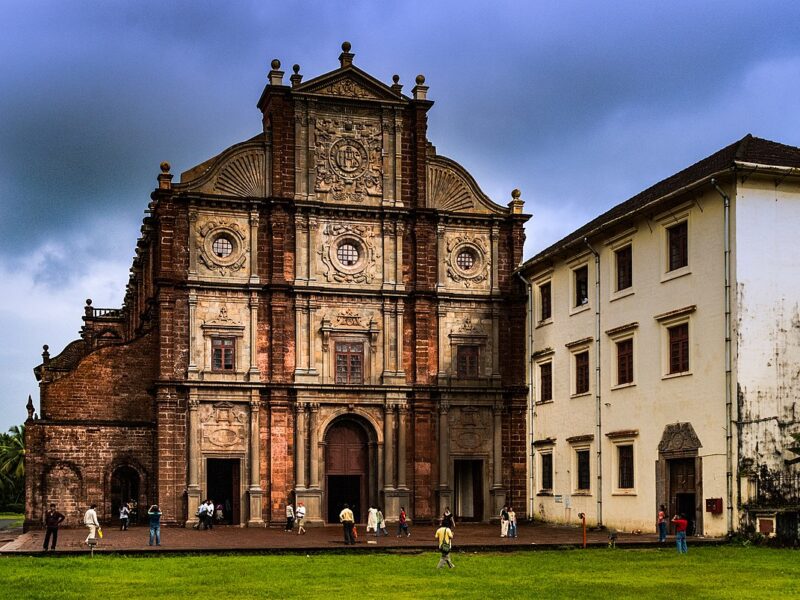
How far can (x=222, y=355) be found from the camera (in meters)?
48.9

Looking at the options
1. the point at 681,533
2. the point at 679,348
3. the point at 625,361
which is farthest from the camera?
the point at 625,361

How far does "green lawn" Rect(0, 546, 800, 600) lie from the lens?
23453mm

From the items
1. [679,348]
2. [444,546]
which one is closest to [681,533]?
[444,546]

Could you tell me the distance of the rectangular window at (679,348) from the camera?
38969 millimetres

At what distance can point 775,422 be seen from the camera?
36156 mm

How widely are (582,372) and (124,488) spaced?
19.1 metres

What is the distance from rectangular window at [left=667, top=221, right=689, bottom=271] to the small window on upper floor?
6.43 m

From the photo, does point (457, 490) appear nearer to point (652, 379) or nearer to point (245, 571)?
point (652, 379)

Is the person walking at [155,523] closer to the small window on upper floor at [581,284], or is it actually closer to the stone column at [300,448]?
the stone column at [300,448]

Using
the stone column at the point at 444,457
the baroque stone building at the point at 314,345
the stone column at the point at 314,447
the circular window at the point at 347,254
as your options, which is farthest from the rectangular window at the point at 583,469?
the circular window at the point at 347,254

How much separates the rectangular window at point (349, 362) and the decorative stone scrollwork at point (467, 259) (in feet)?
17.0

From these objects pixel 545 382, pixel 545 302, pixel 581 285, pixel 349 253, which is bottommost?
pixel 545 382

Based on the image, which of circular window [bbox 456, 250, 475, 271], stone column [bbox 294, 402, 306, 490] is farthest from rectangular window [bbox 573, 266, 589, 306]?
stone column [bbox 294, 402, 306, 490]

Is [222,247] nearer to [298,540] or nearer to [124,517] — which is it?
[124,517]
